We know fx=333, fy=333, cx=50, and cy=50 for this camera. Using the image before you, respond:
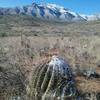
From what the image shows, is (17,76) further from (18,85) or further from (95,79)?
(95,79)

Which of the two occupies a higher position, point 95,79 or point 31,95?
point 31,95

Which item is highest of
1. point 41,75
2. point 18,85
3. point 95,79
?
point 41,75

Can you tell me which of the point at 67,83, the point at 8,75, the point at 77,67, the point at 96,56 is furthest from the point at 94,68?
the point at 67,83

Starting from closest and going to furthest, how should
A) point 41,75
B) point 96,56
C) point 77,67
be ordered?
point 41,75 < point 77,67 < point 96,56

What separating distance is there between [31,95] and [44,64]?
1.97 ft

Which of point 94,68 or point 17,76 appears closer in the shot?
point 17,76

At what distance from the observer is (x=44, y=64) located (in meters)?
5.72

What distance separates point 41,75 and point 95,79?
492cm

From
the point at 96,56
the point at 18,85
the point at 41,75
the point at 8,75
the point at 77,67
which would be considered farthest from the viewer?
the point at 96,56

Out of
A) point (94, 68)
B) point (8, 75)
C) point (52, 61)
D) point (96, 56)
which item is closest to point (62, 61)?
point (52, 61)

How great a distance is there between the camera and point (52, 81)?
18.5 ft

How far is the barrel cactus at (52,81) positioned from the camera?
565 cm

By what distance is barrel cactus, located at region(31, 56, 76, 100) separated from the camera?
565 centimetres

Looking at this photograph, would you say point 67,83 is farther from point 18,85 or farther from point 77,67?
point 77,67
